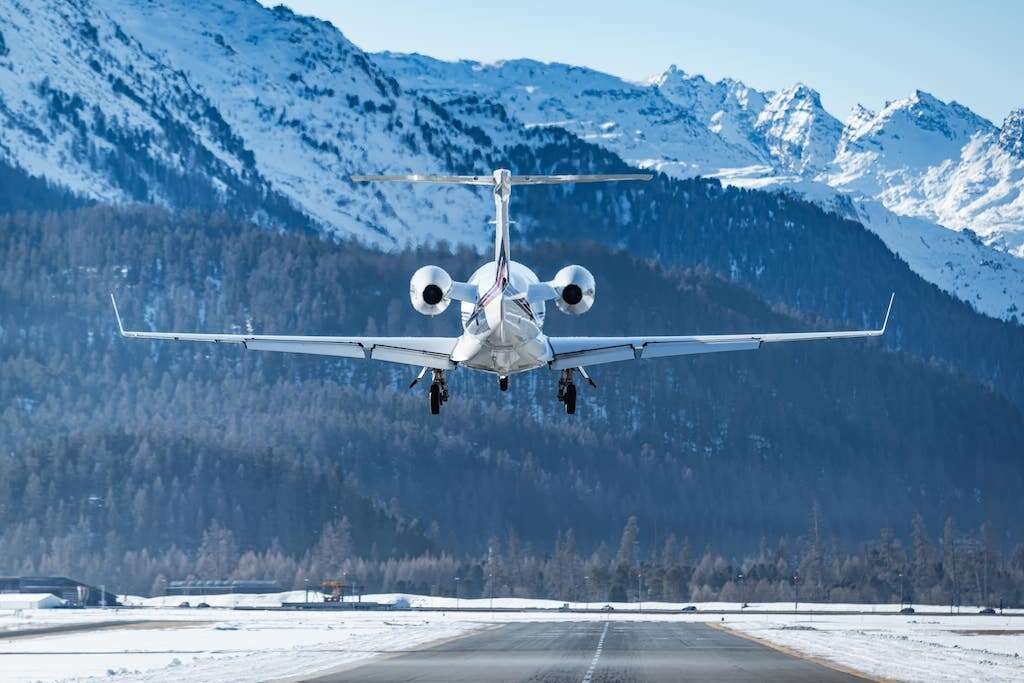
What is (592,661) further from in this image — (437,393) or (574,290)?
(574,290)

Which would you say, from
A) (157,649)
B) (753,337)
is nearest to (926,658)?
(753,337)

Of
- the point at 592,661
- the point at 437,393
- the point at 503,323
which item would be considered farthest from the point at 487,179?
the point at 592,661

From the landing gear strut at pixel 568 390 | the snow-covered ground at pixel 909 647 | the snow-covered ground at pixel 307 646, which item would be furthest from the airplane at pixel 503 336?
the snow-covered ground at pixel 909 647

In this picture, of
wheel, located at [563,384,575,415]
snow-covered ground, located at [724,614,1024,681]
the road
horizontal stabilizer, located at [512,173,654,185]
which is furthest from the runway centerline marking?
horizontal stabilizer, located at [512,173,654,185]

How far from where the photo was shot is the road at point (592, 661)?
88.9 metres

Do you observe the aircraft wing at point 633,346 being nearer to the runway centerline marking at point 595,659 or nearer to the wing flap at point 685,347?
the wing flap at point 685,347

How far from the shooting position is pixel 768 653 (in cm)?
11619

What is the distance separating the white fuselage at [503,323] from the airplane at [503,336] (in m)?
0.04

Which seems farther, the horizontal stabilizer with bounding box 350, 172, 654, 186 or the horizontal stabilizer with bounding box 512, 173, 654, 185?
the horizontal stabilizer with bounding box 512, 173, 654, 185

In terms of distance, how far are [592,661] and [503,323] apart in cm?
3440

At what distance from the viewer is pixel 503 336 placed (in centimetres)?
7794

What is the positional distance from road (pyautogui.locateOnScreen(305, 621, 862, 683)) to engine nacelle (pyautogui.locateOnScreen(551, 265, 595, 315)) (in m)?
18.5

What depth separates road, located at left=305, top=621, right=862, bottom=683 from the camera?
88894mm

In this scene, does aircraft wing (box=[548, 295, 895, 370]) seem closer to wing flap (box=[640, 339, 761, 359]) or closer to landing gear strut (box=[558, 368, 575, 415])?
wing flap (box=[640, 339, 761, 359])
